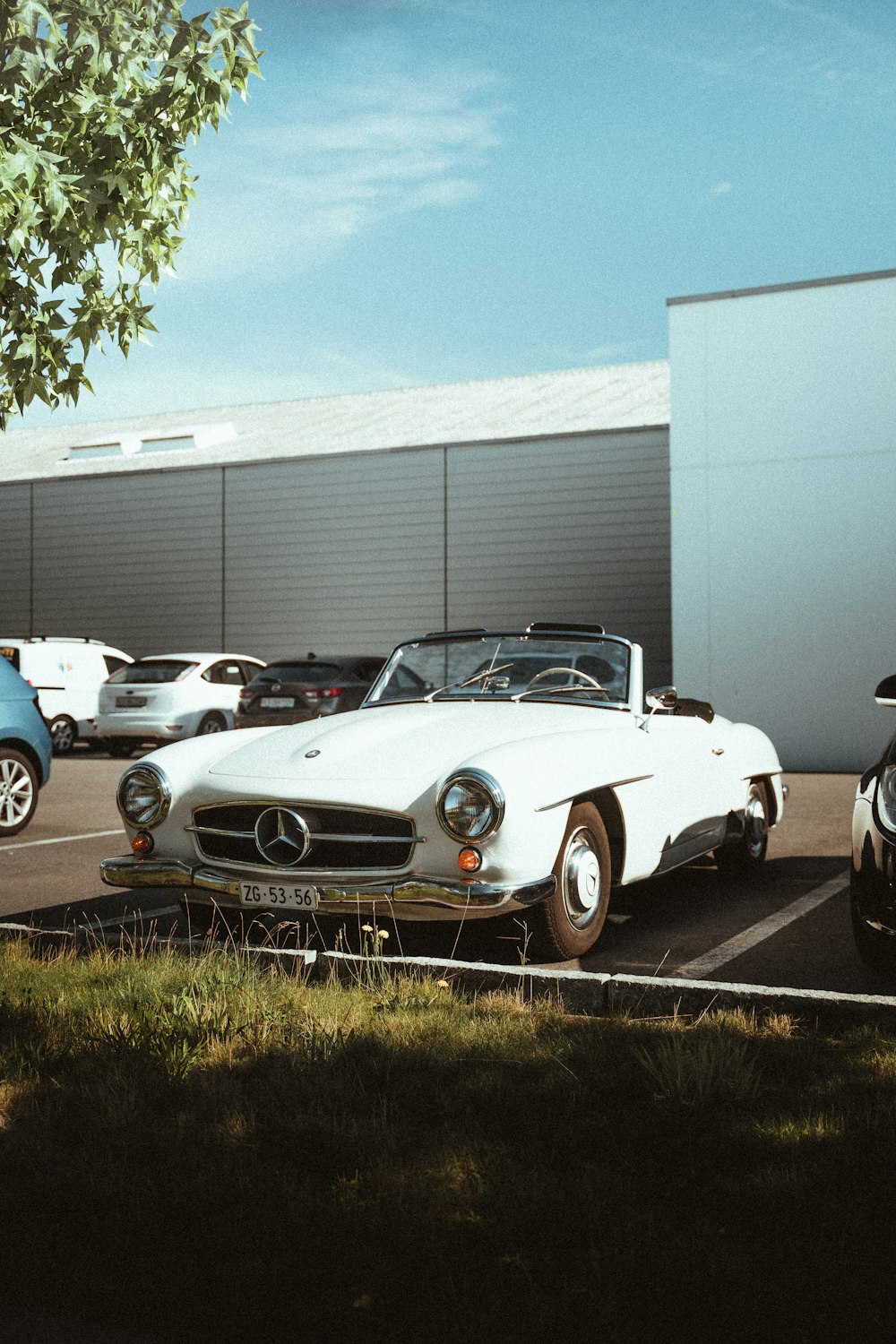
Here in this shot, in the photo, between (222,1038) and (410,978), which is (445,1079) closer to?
(222,1038)

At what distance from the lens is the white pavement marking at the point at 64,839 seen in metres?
9.76

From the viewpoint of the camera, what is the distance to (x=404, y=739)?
5922 millimetres

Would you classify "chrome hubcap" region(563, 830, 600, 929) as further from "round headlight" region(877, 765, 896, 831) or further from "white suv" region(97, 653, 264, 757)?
"white suv" region(97, 653, 264, 757)

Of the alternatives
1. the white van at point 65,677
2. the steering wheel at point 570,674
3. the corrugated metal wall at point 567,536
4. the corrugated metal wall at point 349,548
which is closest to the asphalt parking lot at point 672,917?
the steering wheel at point 570,674

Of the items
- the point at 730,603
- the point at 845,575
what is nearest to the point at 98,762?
the point at 730,603

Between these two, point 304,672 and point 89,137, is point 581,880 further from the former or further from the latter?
point 304,672

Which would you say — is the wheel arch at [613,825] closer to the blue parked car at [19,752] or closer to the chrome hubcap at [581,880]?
the chrome hubcap at [581,880]

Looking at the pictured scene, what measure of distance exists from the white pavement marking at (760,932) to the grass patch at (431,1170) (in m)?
1.14

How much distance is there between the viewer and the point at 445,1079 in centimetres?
388

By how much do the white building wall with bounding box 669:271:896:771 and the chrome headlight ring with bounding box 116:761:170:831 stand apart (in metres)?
13.0

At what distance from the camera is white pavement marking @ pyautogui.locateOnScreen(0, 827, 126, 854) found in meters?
9.76

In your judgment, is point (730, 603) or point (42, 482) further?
point (42, 482)

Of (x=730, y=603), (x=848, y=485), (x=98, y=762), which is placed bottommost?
(x=98, y=762)

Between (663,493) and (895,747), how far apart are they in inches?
639
